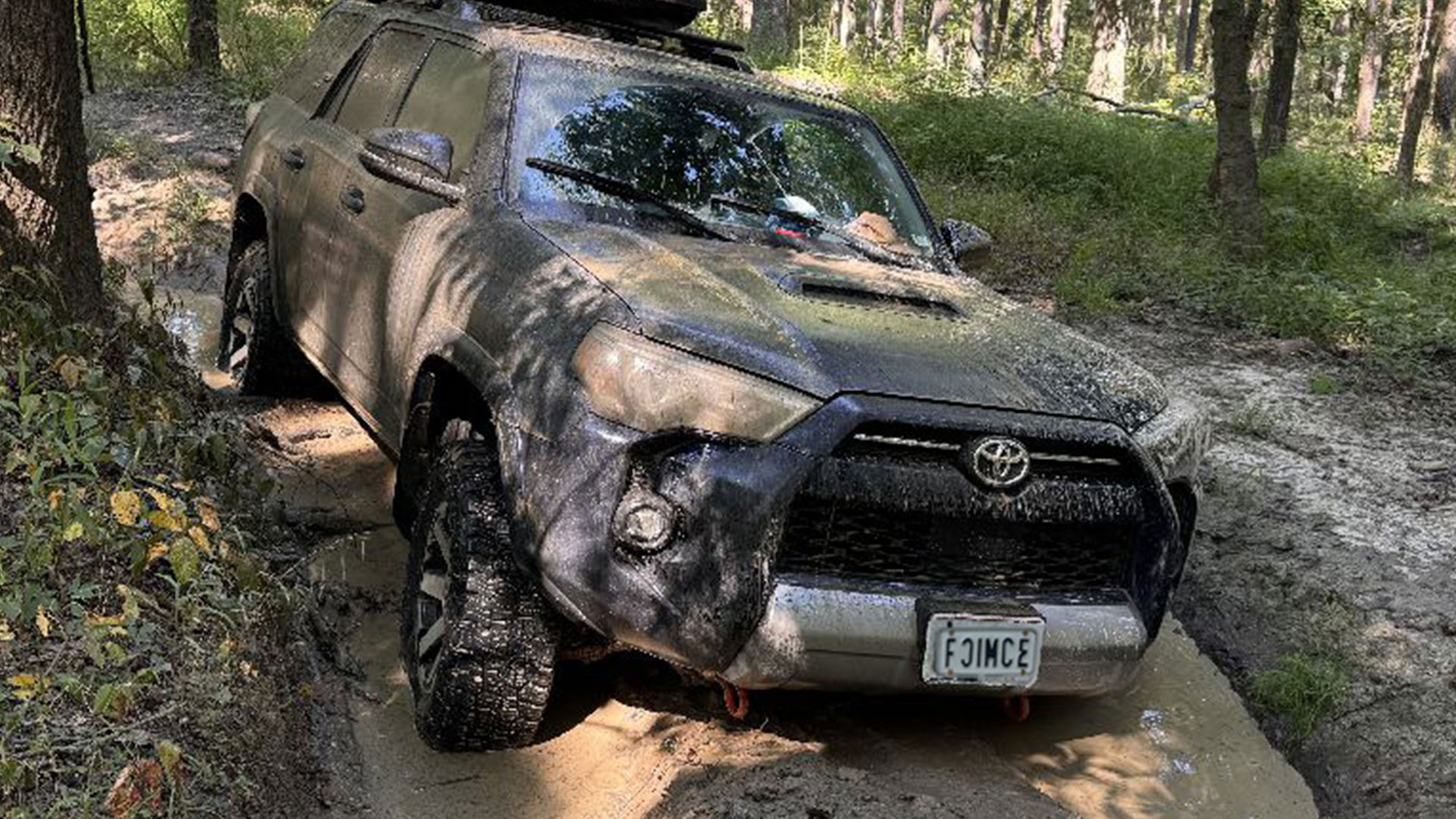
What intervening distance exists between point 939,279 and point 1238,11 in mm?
7824

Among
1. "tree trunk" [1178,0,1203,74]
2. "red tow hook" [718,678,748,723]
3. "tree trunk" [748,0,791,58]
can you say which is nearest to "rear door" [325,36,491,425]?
"red tow hook" [718,678,748,723]

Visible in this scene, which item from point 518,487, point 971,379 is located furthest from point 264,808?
point 971,379

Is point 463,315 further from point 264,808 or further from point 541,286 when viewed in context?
point 264,808

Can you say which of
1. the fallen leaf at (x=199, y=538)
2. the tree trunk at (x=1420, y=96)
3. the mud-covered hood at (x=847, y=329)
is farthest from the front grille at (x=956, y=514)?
the tree trunk at (x=1420, y=96)

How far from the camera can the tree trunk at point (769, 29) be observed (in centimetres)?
2170

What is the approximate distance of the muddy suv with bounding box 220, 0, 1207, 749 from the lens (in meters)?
3.32

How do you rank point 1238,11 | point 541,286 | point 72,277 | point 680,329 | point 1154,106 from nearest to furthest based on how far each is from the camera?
point 680,329, point 541,286, point 72,277, point 1238,11, point 1154,106

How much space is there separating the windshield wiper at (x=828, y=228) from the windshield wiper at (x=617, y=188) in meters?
0.18

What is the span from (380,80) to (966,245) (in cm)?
252

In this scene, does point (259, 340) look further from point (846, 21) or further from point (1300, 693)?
point (846, 21)

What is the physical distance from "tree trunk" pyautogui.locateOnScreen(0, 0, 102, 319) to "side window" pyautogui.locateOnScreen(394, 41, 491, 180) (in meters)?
1.21

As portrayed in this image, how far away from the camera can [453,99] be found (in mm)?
4961

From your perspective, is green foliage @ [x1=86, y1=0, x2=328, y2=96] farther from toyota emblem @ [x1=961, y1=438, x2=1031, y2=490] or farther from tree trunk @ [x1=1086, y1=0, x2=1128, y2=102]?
tree trunk @ [x1=1086, y1=0, x2=1128, y2=102]

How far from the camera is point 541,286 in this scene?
386 centimetres
